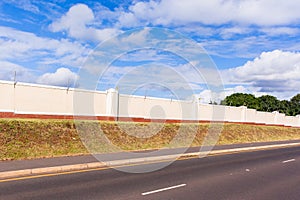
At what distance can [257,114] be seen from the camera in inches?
1912

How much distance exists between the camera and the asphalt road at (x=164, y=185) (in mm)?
8211

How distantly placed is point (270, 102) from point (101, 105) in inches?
3869

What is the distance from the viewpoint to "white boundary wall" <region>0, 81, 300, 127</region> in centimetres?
2044

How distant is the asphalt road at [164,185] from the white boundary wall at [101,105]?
35.8ft

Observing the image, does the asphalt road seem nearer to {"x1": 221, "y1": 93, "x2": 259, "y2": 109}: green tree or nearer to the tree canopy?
{"x1": 221, "y1": 93, "x2": 259, "y2": 109}: green tree

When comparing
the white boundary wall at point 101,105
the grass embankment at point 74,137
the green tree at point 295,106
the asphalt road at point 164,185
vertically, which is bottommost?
the asphalt road at point 164,185

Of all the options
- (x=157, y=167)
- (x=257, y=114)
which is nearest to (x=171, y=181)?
(x=157, y=167)

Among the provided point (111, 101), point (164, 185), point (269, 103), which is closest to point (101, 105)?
point (111, 101)

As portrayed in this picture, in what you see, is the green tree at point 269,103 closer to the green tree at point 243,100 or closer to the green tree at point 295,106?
the green tree at point 243,100

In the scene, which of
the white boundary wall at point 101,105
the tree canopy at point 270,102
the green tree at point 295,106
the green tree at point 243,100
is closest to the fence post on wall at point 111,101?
the white boundary wall at point 101,105

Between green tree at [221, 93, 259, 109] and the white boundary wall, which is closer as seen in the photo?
the white boundary wall

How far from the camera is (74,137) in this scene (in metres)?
17.4

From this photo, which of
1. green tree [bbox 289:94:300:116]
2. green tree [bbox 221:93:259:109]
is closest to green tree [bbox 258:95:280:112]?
green tree [bbox 221:93:259:109]

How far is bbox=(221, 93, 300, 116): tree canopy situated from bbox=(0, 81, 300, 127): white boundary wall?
229 feet
